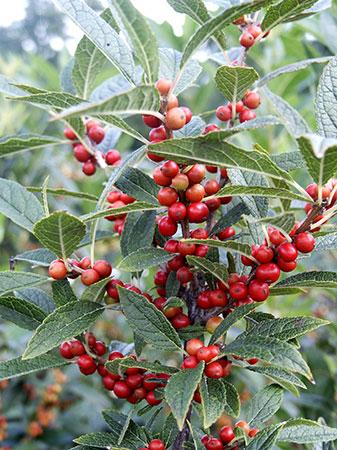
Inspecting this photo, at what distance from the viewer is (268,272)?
865 millimetres

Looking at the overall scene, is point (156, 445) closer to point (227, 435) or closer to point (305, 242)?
point (227, 435)

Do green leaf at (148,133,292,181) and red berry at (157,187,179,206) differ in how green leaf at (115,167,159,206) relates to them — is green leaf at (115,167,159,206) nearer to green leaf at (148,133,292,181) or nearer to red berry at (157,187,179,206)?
red berry at (157,187,179,206)

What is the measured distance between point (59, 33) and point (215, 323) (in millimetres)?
22950

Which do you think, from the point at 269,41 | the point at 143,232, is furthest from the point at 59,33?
the point at 143,232

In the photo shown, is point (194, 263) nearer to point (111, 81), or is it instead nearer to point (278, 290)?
point (278, 290)

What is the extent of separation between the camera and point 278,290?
948 mm

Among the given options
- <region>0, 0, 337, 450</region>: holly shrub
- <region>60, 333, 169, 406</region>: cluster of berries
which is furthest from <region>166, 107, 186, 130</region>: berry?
<region>60, 333, 169, 406</region>: cluster of berries

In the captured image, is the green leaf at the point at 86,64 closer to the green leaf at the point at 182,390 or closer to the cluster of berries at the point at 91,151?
the cluster of berries at the point at 91,151

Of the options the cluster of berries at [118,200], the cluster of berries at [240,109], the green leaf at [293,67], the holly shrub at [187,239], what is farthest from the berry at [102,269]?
the green leaf at [293,67]

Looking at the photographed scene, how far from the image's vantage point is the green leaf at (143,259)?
0.92 meters

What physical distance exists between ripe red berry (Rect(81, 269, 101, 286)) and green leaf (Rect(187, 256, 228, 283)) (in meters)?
0.15

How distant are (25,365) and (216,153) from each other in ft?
1.63

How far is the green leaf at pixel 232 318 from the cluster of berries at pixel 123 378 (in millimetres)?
152

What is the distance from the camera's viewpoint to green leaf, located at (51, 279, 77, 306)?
1.00m
